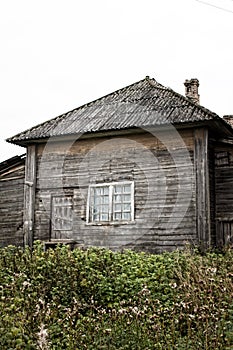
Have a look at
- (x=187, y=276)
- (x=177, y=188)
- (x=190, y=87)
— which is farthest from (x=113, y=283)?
(x=190, y=87)

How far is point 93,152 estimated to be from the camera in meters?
14.5

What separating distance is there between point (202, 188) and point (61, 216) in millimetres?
4045

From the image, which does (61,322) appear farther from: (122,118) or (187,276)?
(122,118)

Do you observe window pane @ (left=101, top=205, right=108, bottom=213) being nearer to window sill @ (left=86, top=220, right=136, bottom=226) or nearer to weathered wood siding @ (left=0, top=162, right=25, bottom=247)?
window sill @ (left=86, top=220, right=136, bottom=226)

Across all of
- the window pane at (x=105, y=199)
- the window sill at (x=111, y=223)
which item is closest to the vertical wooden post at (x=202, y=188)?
the window sill at (x=111, y=223)

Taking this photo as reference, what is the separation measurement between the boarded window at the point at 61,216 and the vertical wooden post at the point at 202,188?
142 inches

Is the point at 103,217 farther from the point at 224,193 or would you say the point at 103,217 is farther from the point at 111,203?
the point at 224,193

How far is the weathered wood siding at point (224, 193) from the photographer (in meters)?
13.3

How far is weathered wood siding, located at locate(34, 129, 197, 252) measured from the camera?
43.2ft

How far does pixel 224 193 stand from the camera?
13.5 meters

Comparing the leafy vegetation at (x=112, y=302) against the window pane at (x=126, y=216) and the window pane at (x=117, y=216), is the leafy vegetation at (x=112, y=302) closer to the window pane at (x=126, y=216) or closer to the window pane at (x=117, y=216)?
the window pane at (x=126, y=216)

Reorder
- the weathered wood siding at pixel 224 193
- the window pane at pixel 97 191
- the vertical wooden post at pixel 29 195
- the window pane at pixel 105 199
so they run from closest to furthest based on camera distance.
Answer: the weathered wood siding at pixel 224 193, the window pane at pixel 105 199, the window pane at pixel 97 191, the vertical wooden post at pixel 29 195

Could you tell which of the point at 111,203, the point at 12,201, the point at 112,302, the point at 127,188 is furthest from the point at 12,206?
the point at 112,302

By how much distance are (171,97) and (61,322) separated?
961 centimetres
